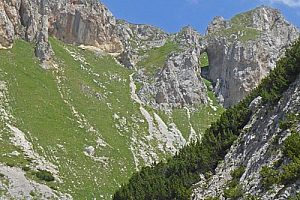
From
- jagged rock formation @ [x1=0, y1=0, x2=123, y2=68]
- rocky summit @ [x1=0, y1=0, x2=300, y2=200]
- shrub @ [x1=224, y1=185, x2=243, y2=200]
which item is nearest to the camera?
shrub @ [x1=224, y1=185, x2=243, y2=200]

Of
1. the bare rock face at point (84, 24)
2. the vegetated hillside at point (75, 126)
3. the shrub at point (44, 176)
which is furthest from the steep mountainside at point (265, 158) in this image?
the bare rock face at point (84, 24)

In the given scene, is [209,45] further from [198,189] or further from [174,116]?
[198,189]

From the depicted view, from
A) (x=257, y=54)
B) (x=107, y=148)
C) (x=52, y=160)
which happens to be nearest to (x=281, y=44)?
(x=257, y=54)

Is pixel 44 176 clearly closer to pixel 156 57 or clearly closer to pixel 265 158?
pixel 265 158

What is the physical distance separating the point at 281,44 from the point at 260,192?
439ft

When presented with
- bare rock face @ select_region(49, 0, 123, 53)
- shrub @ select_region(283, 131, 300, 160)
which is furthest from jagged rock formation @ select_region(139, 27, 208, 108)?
shrub @ select_region(283, 131, 300, 160)

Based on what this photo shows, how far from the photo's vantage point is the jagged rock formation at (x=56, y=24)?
4114 inches

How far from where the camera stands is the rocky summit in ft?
82.6

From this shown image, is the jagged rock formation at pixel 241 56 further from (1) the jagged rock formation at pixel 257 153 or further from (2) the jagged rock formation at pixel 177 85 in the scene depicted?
(1) the jagged rock formation at pixel 257 153

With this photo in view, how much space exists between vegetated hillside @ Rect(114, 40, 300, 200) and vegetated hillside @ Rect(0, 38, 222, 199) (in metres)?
29.3

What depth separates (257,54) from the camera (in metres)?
134

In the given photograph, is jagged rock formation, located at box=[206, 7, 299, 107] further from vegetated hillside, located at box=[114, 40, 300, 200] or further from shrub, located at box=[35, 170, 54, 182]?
vegetated hillside, located at box=[114, 40, 300, 200]

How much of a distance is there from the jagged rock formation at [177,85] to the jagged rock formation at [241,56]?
342 inches

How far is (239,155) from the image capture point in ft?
84.1
